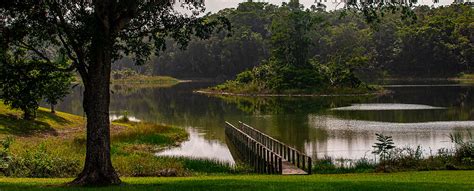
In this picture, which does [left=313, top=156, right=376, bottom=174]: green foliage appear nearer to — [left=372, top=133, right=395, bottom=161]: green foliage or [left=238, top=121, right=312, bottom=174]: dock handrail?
[left=372, top=133, right=395, bottom=161]: green foliage

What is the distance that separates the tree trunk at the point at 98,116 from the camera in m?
16.5

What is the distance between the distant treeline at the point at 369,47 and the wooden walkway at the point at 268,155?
7728 cm

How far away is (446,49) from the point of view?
137250 millimetres

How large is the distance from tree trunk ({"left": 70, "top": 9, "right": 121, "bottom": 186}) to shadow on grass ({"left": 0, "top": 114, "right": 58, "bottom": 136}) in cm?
2026

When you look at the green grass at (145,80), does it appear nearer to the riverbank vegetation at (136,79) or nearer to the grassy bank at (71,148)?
the riverbank vegetation at (136,79)

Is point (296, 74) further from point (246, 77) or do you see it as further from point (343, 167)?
point (343, 167)

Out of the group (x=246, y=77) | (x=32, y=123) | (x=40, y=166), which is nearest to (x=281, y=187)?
(x=40, y=166)

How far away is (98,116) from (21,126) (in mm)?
23300

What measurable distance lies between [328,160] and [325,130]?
49.8 feet

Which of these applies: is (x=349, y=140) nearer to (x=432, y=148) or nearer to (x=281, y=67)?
(x=432, y=148)

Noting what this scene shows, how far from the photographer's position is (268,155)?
28.8 meters

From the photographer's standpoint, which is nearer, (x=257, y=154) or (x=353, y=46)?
(x=257, y=154)

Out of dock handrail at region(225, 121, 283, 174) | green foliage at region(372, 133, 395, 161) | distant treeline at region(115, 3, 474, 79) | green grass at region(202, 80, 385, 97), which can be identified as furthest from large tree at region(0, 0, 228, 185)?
distant treeline at region(115, 3, 474, 79)

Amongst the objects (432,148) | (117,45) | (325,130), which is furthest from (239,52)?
(117,45)
